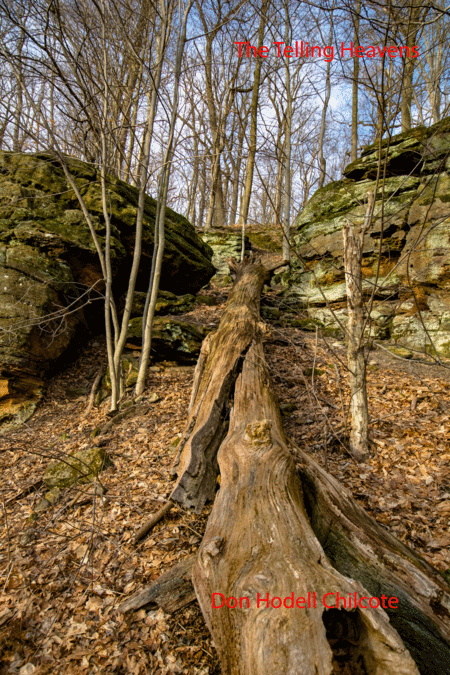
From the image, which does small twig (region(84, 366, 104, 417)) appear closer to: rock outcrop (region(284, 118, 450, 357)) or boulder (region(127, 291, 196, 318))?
boulder (region(127, 291, 196, 318))

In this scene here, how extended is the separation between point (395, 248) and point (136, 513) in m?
Answer: 7.81

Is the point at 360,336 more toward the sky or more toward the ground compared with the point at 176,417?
more toward the sky

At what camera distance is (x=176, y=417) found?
4.81m

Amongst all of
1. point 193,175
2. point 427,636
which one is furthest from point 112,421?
point 193,175

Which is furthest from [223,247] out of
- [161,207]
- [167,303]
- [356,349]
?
[356,349]

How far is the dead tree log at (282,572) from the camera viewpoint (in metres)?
1.36

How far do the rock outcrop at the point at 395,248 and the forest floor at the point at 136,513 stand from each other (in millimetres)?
1415

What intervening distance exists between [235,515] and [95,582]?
49.0 inches

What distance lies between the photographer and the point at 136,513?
3.01 m

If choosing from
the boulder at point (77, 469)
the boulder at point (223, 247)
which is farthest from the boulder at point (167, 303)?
the boulder at point (77, 469)

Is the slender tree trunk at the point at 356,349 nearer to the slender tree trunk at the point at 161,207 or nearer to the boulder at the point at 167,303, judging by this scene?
the slender tree trunk at the point at 161,207

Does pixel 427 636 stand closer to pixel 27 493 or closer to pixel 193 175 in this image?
pixel 27 493

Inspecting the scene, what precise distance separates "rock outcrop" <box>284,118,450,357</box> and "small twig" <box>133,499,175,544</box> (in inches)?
145

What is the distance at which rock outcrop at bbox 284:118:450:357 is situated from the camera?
6.43 meters
